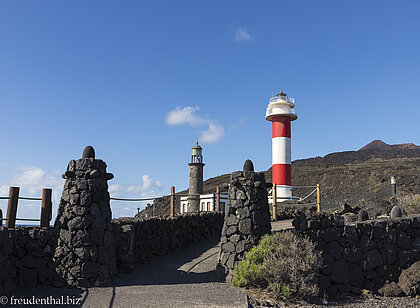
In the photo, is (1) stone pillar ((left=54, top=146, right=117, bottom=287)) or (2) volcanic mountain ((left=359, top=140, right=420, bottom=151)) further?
(2) volcanic mountain ((left=359, top=140, right=420, bottom=151))

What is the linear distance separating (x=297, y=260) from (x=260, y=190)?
6.95ft

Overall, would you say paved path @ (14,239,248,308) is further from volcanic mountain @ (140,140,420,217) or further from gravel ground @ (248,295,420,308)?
volcanic mountain @ (140,140,420,217)

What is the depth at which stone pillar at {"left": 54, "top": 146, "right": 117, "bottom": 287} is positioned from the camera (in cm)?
868

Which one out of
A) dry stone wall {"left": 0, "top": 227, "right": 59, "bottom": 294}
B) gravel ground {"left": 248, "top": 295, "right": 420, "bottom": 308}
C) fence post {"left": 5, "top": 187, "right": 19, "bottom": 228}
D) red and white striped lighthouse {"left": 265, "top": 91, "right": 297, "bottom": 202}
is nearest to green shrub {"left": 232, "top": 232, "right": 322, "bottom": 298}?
gravel ground {"left": 248, "top": 295, "right": 420, "bottom": 308}

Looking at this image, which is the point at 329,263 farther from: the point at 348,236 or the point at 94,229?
the point at 94,229

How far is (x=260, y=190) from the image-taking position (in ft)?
32.1

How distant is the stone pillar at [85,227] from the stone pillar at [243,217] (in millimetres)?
2834

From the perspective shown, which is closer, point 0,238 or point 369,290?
point 0,238

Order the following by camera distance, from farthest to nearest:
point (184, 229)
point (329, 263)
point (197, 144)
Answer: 1. point (197, 144)
2. point (184, 229)
3. point (329, 263)

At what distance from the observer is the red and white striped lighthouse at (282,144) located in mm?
24750

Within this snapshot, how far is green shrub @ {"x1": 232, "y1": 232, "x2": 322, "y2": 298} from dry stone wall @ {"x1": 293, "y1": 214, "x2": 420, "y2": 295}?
2.54 feet

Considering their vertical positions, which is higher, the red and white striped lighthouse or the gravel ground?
the red and white striped lighthouse

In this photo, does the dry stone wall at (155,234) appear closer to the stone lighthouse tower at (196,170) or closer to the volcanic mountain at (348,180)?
the stone lighthouse tower at (196,170)

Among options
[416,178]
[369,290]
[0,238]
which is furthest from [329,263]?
[416,178]
